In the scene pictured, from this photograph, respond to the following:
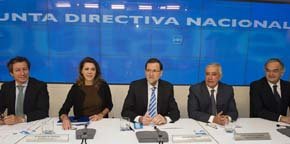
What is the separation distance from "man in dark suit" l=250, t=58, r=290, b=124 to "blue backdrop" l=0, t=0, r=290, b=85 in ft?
2.72

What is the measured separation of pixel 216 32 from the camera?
4.08m

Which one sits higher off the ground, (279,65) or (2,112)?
(279,65)

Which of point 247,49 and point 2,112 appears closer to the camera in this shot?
point 2,112

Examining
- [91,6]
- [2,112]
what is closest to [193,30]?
[91,6]

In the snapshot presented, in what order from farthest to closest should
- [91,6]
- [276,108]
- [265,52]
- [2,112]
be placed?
[265,52], [91,6], [276,108], [2,112]

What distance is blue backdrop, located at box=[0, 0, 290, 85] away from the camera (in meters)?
3.91

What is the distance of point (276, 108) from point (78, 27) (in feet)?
9.11

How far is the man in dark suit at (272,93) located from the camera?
3.28 meters

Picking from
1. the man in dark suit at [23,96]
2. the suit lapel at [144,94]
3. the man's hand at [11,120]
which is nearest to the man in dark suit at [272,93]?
the suit lapel at [144,94]

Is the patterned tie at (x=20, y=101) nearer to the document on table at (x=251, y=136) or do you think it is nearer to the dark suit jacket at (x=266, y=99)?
the document on table at (x=251, y=136)

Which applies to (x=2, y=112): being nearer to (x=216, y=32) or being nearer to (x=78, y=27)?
(x=78, y=27)

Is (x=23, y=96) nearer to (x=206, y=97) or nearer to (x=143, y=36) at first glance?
(x=143, y=36)

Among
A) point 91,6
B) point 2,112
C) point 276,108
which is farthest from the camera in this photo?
point 91,6

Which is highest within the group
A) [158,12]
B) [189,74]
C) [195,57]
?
[158,12]
